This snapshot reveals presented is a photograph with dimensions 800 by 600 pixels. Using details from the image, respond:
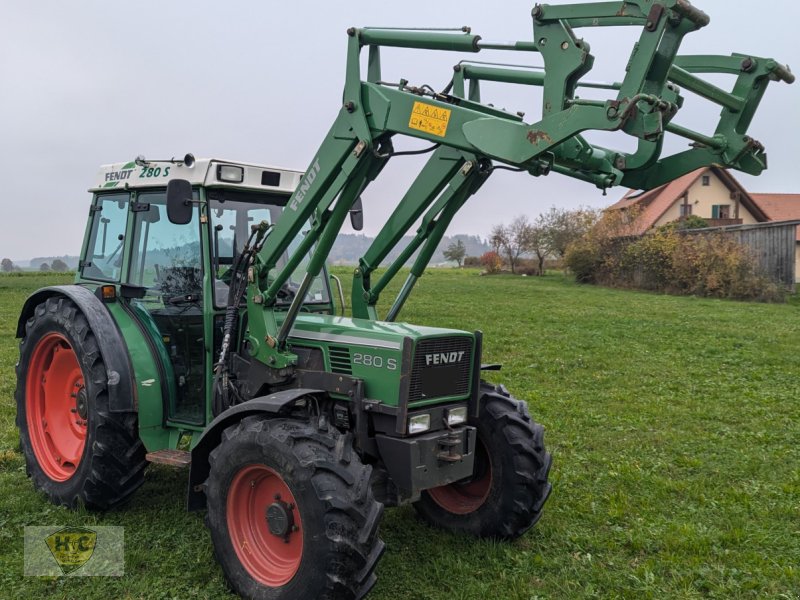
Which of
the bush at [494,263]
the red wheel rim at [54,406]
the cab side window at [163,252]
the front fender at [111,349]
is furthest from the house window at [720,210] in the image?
the front fender at [111,349]

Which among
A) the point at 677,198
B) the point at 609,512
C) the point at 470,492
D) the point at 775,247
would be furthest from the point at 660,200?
the point at 470,492

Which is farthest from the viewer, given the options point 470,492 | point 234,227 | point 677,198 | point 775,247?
point 677,198

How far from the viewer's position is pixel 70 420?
19.1 ft

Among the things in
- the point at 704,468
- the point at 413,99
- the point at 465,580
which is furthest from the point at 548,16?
the point at 704,468

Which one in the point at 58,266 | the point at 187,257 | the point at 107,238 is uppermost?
the point at 107,238

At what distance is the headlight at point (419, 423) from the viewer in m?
4.25

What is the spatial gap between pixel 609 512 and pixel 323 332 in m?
2.69

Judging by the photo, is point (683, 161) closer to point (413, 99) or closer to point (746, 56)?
point (746, 56)

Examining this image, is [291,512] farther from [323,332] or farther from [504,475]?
[504,475]

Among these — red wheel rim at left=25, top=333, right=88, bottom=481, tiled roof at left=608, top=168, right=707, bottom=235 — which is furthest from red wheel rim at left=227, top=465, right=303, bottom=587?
tiled roof at left=608, top=168, right=707, bottom=235

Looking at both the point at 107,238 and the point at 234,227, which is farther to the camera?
the point at 107,238

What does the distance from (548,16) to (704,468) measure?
4.75 meters

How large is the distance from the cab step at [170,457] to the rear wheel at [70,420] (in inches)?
8.7

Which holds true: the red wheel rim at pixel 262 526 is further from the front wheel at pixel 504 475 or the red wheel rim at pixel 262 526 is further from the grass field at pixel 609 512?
the front wheel at pixel 504 475
